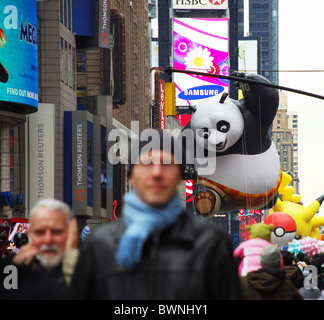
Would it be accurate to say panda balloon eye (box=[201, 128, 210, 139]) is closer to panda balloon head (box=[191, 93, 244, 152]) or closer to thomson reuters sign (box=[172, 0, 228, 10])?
panda balloon head (box=[191, 93, 244, 152])

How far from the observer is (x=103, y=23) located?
157 ft

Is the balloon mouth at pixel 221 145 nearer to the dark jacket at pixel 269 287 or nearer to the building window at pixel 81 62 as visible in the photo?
the dark jacket at pixel 269 287

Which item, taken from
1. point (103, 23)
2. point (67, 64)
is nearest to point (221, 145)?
point (67, 64)

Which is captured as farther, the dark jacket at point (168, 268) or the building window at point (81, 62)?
the building window at point (81, 62)

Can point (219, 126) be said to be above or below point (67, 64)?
below

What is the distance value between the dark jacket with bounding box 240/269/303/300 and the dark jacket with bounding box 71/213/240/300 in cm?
332

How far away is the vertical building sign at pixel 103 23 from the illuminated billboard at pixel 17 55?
11503mm

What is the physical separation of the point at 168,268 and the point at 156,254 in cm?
7

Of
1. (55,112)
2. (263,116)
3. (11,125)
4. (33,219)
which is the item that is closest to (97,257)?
(33,219)

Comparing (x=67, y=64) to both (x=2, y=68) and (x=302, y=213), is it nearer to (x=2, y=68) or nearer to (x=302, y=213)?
(x=2, y=68)

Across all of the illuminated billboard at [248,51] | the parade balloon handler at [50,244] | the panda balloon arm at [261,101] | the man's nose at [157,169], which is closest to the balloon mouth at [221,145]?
the panda balloon arm at [261,101]

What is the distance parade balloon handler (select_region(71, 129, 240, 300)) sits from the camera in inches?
145

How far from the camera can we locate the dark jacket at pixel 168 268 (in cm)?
368

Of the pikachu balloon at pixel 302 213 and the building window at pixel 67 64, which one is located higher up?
the building window at pixel 67 64
